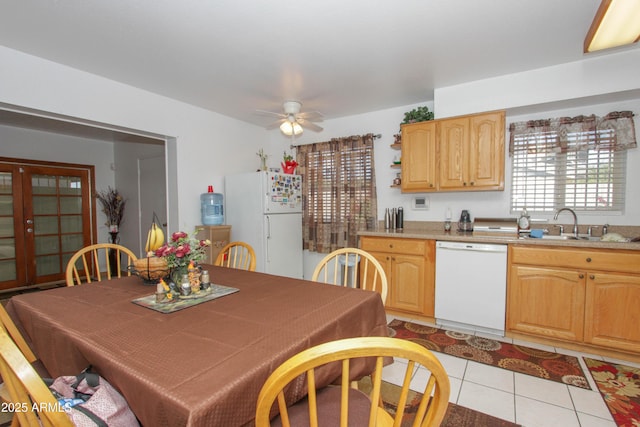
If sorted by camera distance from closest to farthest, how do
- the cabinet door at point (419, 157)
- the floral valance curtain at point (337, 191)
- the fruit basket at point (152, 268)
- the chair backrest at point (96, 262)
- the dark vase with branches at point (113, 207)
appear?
the fruit basket at point (152, 268) < the chair backrest at point (96, 262) < the cabinet door at point (419, 157) < the floral valance curtain at point (337, 191) < the dark vase with branches at point (113, 207)

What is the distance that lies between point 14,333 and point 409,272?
9.41 feet

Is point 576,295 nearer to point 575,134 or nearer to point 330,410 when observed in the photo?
point 575,134

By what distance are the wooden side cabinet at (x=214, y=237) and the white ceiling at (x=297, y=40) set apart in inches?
59.7

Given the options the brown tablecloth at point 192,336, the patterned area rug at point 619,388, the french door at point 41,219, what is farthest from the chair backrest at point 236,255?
the french door at point 41,219

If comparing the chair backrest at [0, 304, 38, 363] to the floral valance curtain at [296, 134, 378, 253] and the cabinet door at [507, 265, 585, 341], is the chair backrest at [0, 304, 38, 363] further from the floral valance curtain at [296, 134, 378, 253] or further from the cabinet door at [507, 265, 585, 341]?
the cabinet door at [507, 265, 585, 341]

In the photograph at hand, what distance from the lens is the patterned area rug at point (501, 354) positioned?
2127 millimetres

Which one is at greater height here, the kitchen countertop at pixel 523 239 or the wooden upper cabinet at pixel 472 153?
the wooden upper cabinet at pixel 472 153

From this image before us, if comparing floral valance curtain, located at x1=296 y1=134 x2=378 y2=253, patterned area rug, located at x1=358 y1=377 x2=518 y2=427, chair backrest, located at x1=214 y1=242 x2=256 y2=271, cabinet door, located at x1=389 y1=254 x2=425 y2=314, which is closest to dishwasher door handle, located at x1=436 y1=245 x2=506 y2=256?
cabinet door, located at x1=389 y1=254 x2=425 y2=314

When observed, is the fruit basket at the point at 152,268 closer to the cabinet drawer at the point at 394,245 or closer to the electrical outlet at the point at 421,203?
the cabinet drawer at the point at 394,245

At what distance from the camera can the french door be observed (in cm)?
430

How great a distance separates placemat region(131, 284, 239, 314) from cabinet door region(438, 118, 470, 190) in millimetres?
2410

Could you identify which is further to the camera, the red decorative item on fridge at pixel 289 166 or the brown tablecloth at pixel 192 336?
the red decorative item on fridge at pixel 289 166

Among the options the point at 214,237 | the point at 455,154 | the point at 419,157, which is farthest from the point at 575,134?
the point at 214,237

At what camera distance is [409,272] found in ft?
10.0
